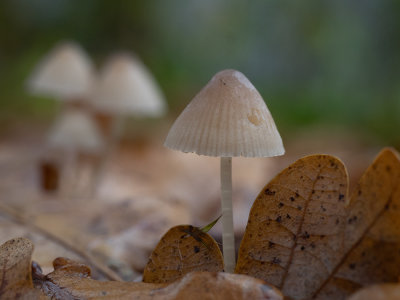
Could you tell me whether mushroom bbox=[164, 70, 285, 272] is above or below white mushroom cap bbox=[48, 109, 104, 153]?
above

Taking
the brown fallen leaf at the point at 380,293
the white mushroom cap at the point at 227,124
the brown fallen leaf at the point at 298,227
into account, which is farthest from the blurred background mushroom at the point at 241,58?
the brown fallen leaf at the point at 380,293

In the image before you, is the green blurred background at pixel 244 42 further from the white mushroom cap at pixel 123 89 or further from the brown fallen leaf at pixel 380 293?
the brown fallen leaf at pixel 380 293

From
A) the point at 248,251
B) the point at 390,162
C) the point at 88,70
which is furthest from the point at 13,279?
the point at 88,70

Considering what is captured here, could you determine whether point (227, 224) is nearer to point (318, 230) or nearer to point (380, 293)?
point (318, 230)

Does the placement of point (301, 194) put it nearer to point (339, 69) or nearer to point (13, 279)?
point (13, 279)

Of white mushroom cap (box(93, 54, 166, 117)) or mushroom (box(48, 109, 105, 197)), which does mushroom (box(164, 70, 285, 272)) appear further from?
mushroom (box(48, 109, 105, 197))

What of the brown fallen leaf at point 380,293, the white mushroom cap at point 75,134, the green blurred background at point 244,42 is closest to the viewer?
the brown fallen leaf at point 380,293

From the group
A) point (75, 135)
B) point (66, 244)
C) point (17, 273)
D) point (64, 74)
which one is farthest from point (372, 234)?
point (75, 135)

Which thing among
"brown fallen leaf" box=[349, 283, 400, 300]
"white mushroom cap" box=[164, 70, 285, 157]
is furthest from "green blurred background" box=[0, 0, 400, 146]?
"brown fallen leaf" box=[349, 283, 400, 300]
